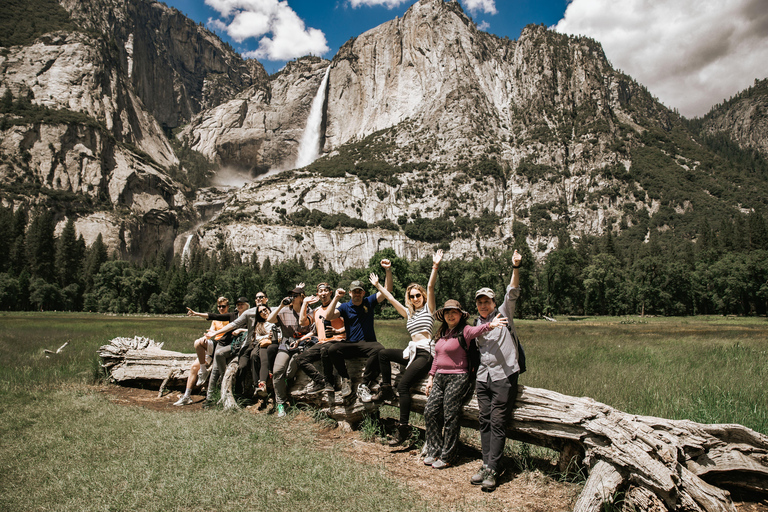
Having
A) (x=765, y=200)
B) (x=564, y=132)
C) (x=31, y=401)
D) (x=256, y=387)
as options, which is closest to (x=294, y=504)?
(x=256, y=387)

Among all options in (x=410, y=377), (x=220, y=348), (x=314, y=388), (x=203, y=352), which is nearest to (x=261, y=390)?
(x=314, y=388)

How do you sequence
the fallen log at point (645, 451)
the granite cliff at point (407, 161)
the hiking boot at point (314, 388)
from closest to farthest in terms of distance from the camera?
the fallen log at point (645, 451) → the hiking boot at point (314, 388) → the granite cliff at point (407, 161)

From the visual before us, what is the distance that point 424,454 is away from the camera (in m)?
6.78

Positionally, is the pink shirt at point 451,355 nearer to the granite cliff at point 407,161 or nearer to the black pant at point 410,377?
Answer: the black pant at point 410,377

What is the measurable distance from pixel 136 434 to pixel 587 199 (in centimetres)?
17158

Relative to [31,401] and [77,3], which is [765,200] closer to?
[31,401]

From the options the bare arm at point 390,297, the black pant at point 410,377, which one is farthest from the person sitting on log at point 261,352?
the black pant at point 410,377

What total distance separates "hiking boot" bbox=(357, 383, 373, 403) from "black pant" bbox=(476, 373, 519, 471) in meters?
2.30

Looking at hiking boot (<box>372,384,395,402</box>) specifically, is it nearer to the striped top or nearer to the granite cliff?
the striped top

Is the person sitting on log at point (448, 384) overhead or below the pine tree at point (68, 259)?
below

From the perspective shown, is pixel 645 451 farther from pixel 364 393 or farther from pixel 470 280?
pixel 470 280

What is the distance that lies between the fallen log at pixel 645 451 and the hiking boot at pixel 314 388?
12.0 feet

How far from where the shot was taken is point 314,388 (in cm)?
889

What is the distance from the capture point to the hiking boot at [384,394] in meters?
7.57
